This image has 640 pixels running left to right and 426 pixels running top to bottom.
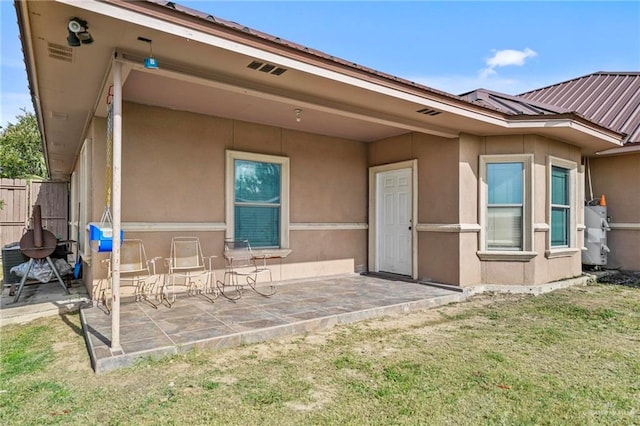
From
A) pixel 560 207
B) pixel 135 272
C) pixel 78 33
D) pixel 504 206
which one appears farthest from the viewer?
pixel 560 207

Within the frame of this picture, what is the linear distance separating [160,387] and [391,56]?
847 centimetres

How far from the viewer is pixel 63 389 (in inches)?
109

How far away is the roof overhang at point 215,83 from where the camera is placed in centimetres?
307

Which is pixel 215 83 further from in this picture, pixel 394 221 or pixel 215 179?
pixel 394 221

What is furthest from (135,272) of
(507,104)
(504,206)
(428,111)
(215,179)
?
(507,104)

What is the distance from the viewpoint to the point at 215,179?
5863mm

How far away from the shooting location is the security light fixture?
9.41ft

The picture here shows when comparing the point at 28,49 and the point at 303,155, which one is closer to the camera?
the point at 28,49

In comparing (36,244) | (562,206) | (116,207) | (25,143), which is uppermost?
(25,143)

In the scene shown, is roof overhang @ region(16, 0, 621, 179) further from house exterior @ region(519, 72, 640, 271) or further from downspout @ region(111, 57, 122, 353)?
house exterior @ region(519, 72, 640, 271)

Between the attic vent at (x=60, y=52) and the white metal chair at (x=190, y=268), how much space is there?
2.67 metres

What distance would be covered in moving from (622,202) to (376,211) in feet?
17.6

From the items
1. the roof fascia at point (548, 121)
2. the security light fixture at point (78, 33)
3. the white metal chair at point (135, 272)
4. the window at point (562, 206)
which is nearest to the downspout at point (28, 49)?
the security light fixture at point (78, 33)

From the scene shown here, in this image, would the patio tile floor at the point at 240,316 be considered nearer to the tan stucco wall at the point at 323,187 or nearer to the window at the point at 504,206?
the tan stucco wall at the point at 323,187
